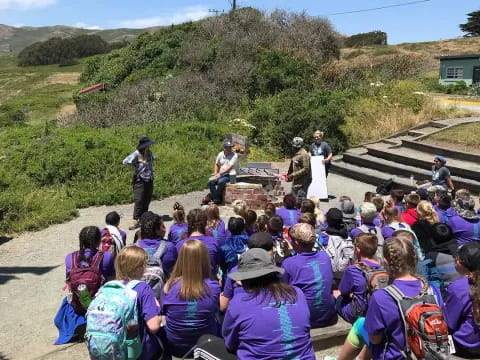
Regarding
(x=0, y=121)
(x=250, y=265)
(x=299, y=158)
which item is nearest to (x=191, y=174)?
(x=299, y=158)

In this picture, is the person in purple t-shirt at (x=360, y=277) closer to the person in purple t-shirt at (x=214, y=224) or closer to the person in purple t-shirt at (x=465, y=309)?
the person in purple t-shirt at (x=465, y=309)

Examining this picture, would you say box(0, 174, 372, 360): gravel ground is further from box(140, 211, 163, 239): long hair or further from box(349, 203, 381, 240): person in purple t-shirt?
box(349, 203, 381, 240): person in purple t-shirt

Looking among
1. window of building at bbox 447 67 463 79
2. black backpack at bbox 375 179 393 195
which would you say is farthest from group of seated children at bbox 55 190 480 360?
window of building at bbox 447 67 463 79

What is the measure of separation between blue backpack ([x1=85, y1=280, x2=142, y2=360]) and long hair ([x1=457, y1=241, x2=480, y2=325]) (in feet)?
8.24

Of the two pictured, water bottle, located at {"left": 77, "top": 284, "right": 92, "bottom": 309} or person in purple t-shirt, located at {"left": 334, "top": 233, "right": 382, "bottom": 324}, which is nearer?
person in purple t-shirt, located at {"left": 334, "top": 233, "right": 382, "bottom": 324}

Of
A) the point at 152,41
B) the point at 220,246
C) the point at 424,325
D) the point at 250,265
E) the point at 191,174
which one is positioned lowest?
the point at 191,174

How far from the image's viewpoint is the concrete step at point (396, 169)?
11.6 metres

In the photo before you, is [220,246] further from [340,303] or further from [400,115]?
[400,115]

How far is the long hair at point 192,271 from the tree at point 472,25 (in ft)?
266

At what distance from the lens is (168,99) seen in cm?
1986

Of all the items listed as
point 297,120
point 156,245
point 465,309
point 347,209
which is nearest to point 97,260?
point 156,245

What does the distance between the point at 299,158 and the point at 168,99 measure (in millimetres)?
11500

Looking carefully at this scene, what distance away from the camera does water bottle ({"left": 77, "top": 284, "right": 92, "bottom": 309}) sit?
14.6 feet

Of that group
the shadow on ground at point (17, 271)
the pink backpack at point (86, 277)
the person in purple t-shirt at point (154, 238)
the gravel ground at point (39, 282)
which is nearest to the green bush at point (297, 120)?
the gravel ground at point (39, 282)
